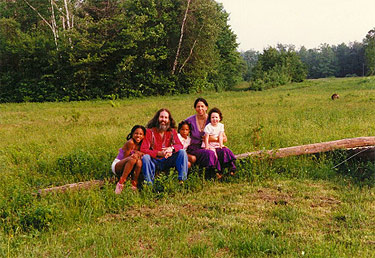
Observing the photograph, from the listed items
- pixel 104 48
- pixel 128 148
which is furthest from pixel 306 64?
pixel 128 148

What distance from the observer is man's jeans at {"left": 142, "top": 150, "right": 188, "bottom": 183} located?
5219mm

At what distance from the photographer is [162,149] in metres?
5.76

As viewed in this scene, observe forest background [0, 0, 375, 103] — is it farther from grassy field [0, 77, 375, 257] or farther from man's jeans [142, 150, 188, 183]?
man's jeans [142, 150, 188, 183]

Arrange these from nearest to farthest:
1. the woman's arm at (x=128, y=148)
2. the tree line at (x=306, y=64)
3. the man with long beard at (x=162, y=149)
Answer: the man with long beard at (x=162, y=149) < the woman's arm at (x=128, y=148) < the tree line at (x=306, y=64)

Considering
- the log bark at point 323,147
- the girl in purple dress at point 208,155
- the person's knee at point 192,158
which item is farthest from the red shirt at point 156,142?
the log bark at point 323,147

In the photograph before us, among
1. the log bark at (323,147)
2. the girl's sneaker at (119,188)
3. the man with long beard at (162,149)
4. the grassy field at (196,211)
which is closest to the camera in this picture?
the grassy field at (196,211)

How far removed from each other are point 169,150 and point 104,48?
23508mm

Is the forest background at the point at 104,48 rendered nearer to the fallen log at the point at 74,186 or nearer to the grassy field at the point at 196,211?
the grassy field at the point at 196,211

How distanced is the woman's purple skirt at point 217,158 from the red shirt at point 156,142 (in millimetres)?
410

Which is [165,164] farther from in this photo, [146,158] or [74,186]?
[74,186]

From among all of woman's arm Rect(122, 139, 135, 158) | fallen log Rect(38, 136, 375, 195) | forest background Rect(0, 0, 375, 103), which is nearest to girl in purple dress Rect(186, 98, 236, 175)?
fallen log Rect(38, 136, 375, 195)

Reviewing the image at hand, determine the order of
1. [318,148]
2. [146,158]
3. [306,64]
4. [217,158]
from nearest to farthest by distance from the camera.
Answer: [146,158] < [217,158] < [318,148] < [306,64]

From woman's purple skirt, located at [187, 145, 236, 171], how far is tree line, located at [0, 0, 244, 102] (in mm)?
22027

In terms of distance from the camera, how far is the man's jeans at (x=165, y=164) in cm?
522
